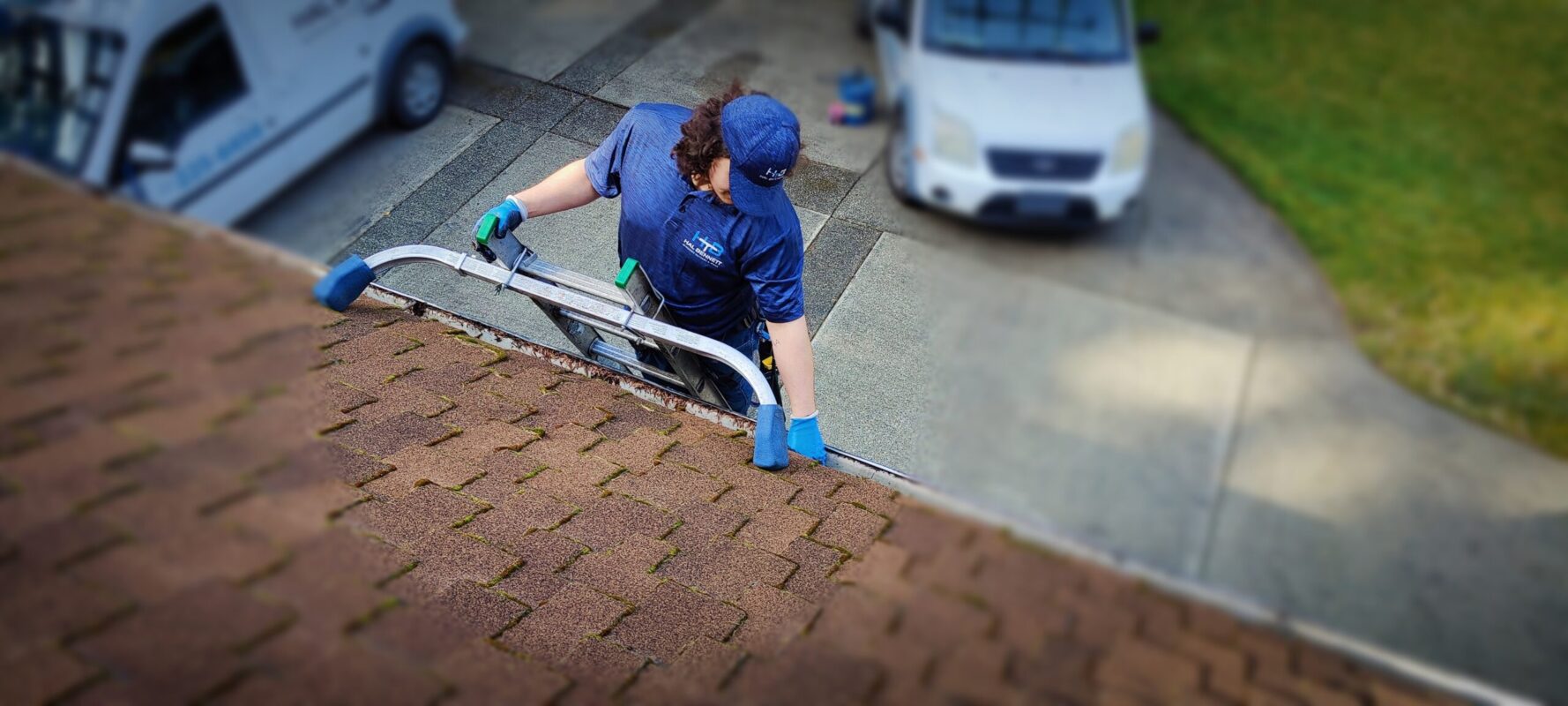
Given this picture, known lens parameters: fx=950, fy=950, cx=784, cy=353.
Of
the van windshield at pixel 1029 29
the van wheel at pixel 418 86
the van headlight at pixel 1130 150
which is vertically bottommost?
the van headlight at pixel 1130 150

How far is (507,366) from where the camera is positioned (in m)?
2.59

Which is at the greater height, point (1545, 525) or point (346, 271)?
point (346, 271)

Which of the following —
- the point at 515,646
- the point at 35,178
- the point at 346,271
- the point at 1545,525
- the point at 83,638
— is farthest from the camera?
the point at 1545,525

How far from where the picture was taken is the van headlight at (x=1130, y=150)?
255 inches

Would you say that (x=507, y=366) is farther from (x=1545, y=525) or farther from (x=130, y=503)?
(x=1545, y=525)

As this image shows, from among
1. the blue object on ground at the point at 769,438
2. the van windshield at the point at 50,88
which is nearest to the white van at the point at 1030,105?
the blue object on ground at the point at 769,438

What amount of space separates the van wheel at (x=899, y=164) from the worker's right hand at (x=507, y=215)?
104 centimetres

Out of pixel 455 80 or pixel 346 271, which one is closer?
pixel 346 271

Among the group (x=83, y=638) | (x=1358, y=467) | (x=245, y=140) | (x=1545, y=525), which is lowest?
(x=1545, y=525)

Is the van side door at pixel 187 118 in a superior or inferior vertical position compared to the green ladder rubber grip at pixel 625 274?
superior

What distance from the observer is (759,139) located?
2.17m

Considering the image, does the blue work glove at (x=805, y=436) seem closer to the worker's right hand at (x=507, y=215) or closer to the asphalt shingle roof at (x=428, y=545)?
the asphalt shingle roof at (x=428, y=545)

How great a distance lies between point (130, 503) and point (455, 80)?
140 cm

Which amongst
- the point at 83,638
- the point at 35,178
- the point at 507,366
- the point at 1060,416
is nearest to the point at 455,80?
the point at 507,366
